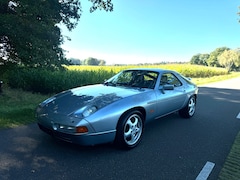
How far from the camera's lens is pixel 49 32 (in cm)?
687

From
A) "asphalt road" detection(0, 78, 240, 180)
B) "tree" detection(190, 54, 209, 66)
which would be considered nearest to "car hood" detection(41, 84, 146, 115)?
"asphalt road" detection(0, 78, 240, 180)

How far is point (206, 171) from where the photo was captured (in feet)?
10.1

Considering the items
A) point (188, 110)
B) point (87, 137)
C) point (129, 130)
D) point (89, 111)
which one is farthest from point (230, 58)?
point (87, 137)

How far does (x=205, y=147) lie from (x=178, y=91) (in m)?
1.68

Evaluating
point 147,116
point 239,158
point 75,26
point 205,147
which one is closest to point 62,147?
point 147,116

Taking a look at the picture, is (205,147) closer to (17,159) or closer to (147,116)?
(147,116)

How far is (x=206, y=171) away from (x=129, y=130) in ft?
4.54

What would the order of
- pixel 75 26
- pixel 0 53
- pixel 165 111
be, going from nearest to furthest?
pixel 165 111 → pixel 0 53 → pixel 75 26

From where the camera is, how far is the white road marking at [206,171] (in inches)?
115

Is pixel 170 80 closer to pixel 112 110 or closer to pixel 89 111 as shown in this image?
pixel 112 110

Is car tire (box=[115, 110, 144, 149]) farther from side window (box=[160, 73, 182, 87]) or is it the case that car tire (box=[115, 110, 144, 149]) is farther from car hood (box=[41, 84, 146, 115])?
side window (box=[160, 73, 182, 87])

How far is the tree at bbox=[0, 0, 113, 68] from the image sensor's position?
246 inches

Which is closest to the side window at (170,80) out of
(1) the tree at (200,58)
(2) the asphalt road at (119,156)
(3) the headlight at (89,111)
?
(2) the asphalt road at (119,156)

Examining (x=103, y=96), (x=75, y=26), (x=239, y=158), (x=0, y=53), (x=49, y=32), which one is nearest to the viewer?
(x=239, y=158)
